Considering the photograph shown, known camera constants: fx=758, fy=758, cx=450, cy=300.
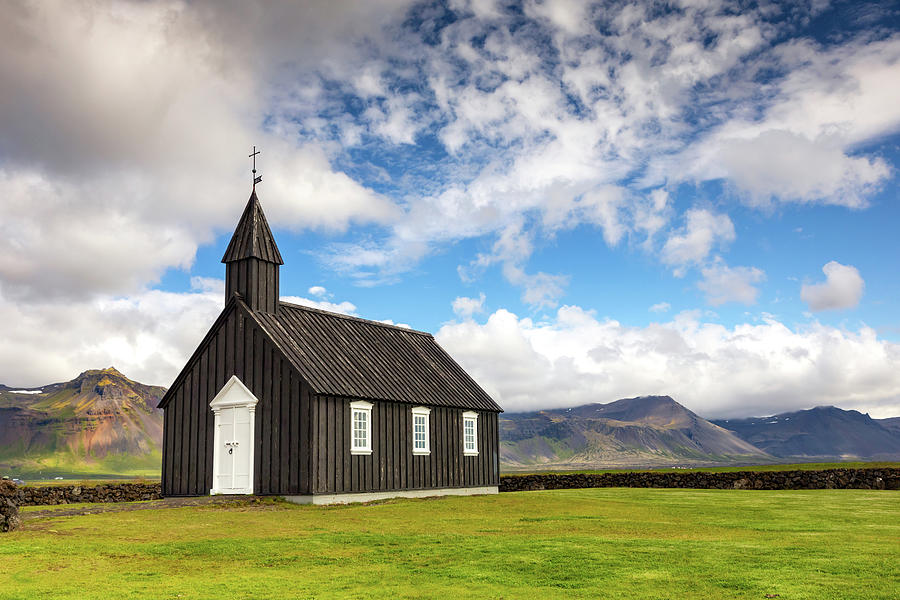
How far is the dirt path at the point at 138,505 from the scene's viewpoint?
75.1 feet

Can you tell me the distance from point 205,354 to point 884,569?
26.0 m

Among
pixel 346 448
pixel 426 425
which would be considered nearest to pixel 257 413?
pixel 346 448

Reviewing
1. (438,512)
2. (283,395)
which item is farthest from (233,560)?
(283,395)

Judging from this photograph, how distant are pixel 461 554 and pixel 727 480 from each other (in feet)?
96.2

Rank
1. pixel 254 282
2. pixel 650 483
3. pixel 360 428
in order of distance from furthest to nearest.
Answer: pixel 650 483
pixel 254 282
pixel 360 428

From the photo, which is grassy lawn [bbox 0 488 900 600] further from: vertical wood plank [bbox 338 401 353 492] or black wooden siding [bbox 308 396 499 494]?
vertical wood plank [bbox 338 401 353 492]

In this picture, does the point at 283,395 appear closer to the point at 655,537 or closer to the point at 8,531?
the point at 8,531

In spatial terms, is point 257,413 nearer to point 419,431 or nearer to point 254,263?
point 254,263

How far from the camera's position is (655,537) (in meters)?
16.5

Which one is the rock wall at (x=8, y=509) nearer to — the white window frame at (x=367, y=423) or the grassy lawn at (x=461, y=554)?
the grassy lawn at (x=461, y=554)

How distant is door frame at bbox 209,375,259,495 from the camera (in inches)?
1150

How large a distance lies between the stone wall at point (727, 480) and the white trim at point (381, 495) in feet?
22.1

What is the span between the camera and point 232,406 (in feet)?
98.5

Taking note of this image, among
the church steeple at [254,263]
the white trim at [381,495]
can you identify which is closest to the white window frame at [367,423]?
the white trim at [381,495]
